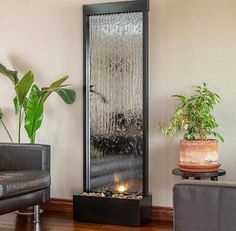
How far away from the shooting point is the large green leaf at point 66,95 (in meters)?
3.91

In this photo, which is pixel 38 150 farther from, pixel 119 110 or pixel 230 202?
pixel 230 202

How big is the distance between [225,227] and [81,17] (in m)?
2.78

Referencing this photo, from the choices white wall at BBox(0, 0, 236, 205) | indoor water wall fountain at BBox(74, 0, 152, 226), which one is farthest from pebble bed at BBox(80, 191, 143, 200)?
white wall at BBox(0, 0, 236, 205)

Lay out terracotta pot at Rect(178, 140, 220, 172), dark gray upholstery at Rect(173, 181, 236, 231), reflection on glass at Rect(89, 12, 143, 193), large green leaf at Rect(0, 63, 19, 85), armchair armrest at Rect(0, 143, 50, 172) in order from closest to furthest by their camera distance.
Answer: dark gray upholstery at Rect(173, 181, 236, 231) < terracotta pot at Rect(178, 140, 220, 172) < armchair armrest at Rect(0, 143, 50, 172) < reflection on glass at Rect(89, 12, 143, 193) < large green leaf at Rect(0, 63, 19, 85)

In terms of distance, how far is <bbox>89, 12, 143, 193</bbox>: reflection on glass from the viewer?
381 cm

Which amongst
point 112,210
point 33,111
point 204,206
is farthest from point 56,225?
point 204,206

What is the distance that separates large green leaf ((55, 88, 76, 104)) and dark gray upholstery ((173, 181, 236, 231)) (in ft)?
7.31

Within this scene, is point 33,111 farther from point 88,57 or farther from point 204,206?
point 204,206

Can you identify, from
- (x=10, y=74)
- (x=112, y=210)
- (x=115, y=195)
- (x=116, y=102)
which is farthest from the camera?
(x=10, y=74)

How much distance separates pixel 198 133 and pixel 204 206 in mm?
1614

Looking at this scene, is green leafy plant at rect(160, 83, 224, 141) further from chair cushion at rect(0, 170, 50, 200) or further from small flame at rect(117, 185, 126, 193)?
chair cushion at rect(0, 170, 50, 200)

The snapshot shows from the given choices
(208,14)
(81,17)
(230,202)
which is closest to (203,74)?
(208,14)

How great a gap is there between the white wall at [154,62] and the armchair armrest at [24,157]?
0.66 meters

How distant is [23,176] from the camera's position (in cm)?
320
